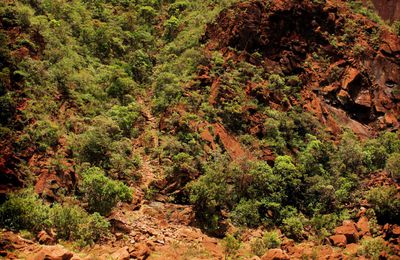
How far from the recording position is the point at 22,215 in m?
14.5

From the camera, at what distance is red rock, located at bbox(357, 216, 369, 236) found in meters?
19.0

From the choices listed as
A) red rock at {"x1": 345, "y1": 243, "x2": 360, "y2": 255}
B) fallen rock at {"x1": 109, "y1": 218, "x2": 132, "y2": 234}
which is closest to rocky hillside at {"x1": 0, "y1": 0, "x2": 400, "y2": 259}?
fallen rock at {"x1": 109, "y1": 218, "x2": 132, "y2": 234}

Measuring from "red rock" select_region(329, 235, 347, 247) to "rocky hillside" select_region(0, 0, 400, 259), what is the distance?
92 millimetres

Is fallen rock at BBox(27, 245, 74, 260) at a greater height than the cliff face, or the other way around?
the cliff face

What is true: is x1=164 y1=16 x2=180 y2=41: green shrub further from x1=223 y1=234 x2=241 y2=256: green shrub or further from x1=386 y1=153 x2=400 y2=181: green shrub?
x1=223 y1=234 x2=241 y2=256: green shrub

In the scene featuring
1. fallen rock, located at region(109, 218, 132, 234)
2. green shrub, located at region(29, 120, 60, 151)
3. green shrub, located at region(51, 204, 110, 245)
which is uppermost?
green shrub, located at region(29, 120, 60, 151)

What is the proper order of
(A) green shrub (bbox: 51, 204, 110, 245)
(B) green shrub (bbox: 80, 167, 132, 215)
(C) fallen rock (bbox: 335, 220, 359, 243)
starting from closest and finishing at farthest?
(A) green shrub (bbox: 51, 204, 110, 245), (B) green shrub (bbox: 80, 167, 132, 215), (C) fallen rock (bbox: 335, 220, 359, 243)

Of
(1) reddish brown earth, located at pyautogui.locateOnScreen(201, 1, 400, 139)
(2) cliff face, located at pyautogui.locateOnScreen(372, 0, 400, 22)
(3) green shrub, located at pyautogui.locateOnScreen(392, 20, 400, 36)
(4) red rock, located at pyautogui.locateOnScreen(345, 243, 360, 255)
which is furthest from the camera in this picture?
(2) cliff face, located at pyautogui.locateOnScreen(372, 0, 400, 22)

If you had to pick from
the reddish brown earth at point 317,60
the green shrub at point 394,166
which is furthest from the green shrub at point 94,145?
the green shrub at point 394,166

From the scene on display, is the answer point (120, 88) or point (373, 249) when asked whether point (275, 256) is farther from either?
point (120, 88)

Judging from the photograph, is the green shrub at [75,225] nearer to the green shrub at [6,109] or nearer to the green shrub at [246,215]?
the green shrub at [6,109]

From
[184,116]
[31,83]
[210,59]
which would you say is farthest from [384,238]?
[31,83]

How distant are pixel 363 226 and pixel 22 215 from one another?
13819 millimetres

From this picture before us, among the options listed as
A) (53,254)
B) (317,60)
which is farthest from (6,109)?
(317,60)
